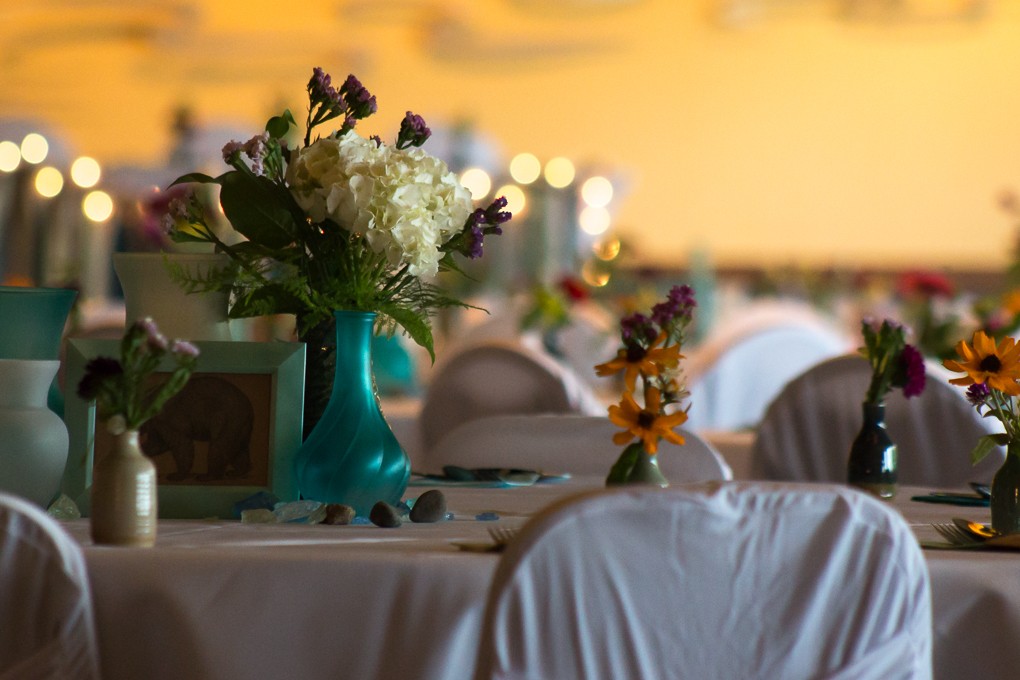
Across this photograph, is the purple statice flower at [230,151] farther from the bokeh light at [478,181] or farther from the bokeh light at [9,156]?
the bokeh light at [9,156]

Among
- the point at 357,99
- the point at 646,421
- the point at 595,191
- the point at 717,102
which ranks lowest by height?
the point at 646,421

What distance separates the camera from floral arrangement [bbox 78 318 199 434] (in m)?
1.11

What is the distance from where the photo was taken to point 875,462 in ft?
5.74

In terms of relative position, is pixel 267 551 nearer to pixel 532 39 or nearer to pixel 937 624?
pixel 937 624

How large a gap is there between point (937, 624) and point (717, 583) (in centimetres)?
28

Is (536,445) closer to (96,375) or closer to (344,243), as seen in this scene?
(344,243)

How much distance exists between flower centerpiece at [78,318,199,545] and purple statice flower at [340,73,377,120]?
0.43 m

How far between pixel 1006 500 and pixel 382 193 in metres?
0.73

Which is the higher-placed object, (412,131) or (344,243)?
(412,131)

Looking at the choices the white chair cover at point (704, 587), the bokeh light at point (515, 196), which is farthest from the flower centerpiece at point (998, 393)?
the bokeh light at point (515, 196)

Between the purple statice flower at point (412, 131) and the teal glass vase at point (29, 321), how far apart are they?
41 centimetres

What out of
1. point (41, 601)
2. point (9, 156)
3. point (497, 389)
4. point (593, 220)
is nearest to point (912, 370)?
point (41, 601)

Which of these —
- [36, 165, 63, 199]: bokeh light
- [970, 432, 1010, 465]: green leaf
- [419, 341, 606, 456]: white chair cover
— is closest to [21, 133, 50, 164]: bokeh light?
[36, 165, 63, 199]: bokeh light

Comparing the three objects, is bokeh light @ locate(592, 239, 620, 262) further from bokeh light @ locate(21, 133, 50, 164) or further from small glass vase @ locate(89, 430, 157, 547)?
small glass vase @ locate(89, 430, 157, 547)
